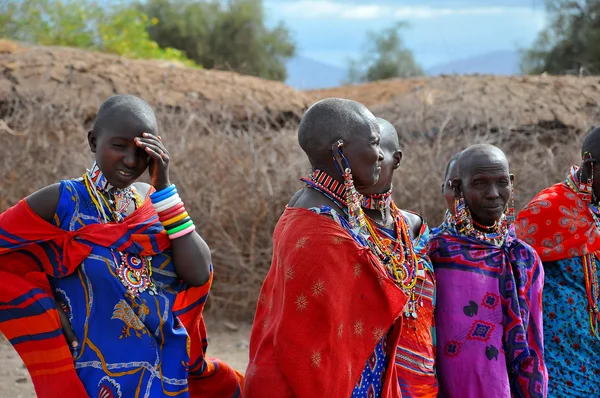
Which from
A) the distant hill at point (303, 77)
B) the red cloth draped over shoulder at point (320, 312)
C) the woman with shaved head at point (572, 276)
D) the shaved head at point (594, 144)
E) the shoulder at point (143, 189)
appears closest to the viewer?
the red cloth draped over shoulder at point (320, 312)

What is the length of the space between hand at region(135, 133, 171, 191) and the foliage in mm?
17631

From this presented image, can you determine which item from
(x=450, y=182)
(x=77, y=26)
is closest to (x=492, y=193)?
(x=450, y=182)

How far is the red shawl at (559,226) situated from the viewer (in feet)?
14.4

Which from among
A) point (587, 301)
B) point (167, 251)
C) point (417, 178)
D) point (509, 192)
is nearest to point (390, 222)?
point (509, 192)

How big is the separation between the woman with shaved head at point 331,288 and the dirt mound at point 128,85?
768 centimetres

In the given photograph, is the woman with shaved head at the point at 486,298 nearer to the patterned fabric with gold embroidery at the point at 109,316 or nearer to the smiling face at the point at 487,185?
the smiling face at the point at 487,185

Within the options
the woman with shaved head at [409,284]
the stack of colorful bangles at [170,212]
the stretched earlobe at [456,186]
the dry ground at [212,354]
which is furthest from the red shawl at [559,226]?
the dry ground at [212,354]

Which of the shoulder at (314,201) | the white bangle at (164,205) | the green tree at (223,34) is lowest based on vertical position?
the white bangle at (164,205)

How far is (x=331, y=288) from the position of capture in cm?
320

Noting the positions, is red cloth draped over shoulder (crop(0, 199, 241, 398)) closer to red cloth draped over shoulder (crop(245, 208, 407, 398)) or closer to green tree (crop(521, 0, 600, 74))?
red cloth draped over shoulder (crop(245, 208, 407, 398))

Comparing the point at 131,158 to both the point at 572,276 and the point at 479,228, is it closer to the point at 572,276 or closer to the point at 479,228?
the point at 479,228

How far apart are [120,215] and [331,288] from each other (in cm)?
98

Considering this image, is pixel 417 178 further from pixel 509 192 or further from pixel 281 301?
pixel 281 301

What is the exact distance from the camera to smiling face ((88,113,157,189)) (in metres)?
3.42
